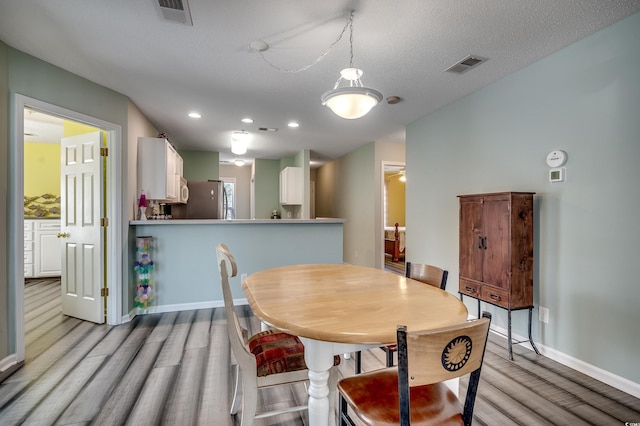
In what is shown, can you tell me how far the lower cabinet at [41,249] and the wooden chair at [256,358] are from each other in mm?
5366

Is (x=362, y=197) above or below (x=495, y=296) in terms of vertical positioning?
above

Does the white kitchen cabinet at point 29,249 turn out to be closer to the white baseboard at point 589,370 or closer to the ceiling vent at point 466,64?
the ceiling vent at point 466,64

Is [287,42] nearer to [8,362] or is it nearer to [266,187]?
[8,362]

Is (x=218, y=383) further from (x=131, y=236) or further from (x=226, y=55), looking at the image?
(x=226, y=55)

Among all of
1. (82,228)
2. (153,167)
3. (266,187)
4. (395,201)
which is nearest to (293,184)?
(266,187)

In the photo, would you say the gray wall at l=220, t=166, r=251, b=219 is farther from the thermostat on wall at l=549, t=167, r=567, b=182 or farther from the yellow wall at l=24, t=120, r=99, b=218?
the thermostat on wall at l=549, t=167, r=567, b=182

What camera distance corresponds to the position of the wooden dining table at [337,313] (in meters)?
1.05

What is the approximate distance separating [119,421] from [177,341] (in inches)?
42.5

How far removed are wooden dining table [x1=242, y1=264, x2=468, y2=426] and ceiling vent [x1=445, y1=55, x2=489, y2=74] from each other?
6.51ft

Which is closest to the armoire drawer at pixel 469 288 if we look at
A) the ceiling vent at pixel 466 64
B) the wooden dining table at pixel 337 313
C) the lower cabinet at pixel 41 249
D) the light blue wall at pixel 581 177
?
the light blue wall at pixel 581 177

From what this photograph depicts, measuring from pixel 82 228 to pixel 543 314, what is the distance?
452 centimetres

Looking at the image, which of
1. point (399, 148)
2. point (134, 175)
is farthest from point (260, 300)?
point (399, 148)

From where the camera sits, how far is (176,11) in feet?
6.09

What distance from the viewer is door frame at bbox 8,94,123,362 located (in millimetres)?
2262
